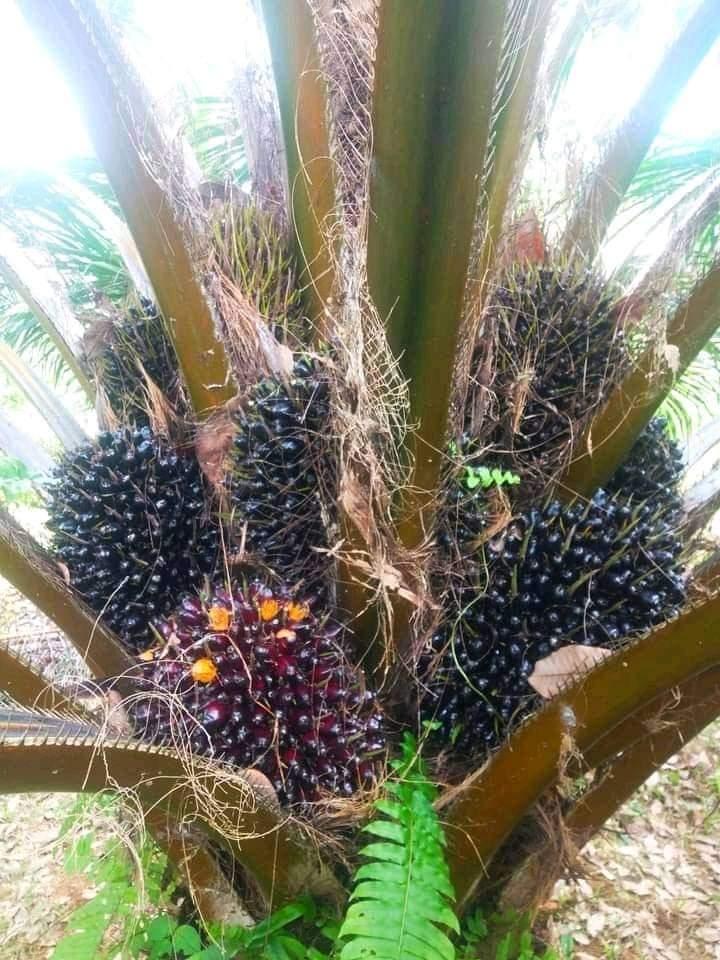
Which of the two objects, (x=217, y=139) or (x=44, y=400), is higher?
(x=217, y=139)

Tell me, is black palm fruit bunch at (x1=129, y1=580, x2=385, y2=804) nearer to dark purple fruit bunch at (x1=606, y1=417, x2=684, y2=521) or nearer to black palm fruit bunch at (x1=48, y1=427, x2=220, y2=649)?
black palm fruit bunch at (x1=48, y1=427, x2=220, y2=649)

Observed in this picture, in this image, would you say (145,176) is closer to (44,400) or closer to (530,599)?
(44,400)

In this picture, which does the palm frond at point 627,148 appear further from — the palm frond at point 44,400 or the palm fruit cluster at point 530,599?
the palm frond at point 44,400

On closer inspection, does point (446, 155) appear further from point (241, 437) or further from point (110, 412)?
point (110, 412)

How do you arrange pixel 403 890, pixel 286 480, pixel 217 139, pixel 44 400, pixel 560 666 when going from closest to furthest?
pixel 403 890 < pixel 560 666 < pixel 286 480 < pixel 44 400 < pixel 217 139

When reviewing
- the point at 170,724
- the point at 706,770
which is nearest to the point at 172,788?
the point at 170,724

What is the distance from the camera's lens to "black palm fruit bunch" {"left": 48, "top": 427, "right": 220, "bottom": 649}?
1.51 metres

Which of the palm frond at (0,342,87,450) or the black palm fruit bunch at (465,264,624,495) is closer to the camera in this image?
the black palm fruit bunch at (465,264,624,495)

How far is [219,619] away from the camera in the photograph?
1.29m

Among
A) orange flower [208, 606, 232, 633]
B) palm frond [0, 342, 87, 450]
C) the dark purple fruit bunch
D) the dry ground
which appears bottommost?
the dry ground

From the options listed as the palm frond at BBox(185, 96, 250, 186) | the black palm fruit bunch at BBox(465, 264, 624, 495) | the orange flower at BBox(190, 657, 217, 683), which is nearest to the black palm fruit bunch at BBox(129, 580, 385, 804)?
the orange flower at BBox(190, 657, 217, 683)

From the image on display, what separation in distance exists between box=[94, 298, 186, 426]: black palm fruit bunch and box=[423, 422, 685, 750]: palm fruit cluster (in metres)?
0.80

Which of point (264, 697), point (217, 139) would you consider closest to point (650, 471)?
point (264, 697)

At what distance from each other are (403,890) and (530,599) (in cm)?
56
